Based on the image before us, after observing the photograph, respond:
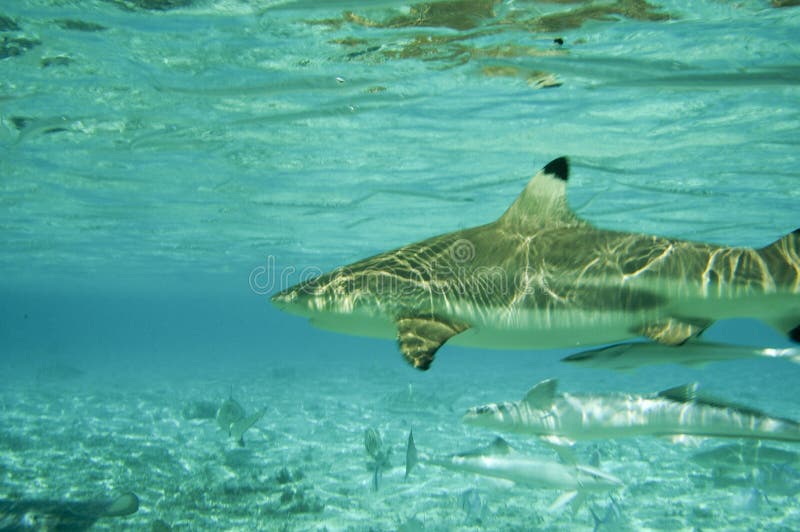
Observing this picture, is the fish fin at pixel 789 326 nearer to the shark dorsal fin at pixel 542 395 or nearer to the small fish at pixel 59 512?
the shark dorsal fin at pixel 542 395

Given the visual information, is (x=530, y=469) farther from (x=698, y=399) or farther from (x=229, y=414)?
(x=229, y=414)

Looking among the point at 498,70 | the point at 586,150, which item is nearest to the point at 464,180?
the point at 586,150

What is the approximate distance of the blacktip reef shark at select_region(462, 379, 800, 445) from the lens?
4.38 meters

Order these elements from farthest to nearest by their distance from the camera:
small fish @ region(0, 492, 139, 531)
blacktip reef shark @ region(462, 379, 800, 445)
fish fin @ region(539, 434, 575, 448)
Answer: small fish @ region(0, 492, 139, 531) < fish fin @ region(539, 434, 575, 448) < blacktip reef shark @ region(462, 379, 800, 445)

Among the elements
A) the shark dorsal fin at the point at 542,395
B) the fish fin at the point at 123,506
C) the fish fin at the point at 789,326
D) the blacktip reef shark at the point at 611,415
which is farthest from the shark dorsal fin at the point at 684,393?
the fish fin at the point at 123,506

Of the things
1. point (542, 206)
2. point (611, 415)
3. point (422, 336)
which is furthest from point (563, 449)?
point (422, 336)

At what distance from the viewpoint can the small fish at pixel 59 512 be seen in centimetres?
697

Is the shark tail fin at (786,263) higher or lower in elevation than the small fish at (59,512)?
higher

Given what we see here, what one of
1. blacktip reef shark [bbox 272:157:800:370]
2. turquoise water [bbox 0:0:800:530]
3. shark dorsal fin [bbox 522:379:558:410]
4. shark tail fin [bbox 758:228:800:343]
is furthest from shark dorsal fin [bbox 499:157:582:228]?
turquoise water [bbox 0:0:800:530]

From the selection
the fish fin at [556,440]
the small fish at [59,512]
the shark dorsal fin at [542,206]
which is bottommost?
the small fish at [59,512]

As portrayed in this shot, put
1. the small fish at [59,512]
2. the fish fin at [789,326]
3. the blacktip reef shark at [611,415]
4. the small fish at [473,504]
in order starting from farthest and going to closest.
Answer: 1. the small fish at [473,504]
2. the small fish at [59,512]
3. the blacktip reef shark at [611,415]
4. the fish fin at [789,326]

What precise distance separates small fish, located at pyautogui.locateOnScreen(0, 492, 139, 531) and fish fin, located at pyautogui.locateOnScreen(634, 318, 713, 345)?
24.0 ft

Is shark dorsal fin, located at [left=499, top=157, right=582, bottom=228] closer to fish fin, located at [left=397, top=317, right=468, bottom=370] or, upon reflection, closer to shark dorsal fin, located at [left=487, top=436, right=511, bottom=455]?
Answer: fish fin, located at [left=397, top=317, right=468, bottom=370]

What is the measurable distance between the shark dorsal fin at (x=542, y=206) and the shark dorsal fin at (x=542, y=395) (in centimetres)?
178
